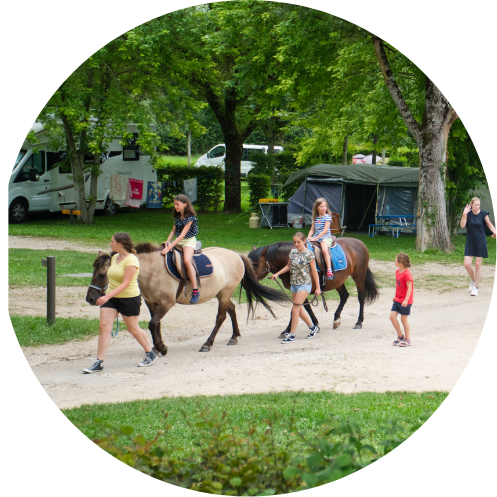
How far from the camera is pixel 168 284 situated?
8266mm

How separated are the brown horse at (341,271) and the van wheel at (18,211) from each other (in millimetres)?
17152

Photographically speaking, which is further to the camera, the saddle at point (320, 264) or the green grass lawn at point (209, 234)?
the green grass lawn at point (209, 234)

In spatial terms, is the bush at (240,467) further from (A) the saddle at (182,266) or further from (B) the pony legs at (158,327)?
(A) the saddle at (182,266)

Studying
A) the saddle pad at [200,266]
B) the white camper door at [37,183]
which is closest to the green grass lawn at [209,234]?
the white camper door at [37,183]

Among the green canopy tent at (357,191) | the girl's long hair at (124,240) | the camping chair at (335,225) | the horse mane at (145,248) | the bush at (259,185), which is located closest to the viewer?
the girl's long hair at (124,240)

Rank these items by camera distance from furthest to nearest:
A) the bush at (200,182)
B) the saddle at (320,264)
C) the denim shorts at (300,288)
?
the bush at (200,182) → the saddle at (320,264) → the denim shorts at (300,288)

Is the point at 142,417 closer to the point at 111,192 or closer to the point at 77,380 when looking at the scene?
the point at 77,380

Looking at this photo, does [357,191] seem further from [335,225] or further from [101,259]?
[101,259]

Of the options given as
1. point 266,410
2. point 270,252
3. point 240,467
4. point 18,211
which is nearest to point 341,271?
point 270,252

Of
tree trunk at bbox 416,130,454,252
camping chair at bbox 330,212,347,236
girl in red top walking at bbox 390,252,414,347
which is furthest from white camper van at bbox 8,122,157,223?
girl in red top walking at bbox 390,252,414,347

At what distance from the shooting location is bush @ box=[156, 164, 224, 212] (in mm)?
32969

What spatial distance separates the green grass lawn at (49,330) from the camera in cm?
882

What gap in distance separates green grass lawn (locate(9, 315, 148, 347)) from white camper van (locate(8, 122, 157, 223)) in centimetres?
1478

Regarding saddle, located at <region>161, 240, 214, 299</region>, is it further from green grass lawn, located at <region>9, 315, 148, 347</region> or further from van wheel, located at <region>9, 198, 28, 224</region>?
van wheel, located at <region>9, 198, 28, 224</region>
